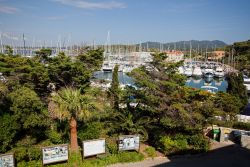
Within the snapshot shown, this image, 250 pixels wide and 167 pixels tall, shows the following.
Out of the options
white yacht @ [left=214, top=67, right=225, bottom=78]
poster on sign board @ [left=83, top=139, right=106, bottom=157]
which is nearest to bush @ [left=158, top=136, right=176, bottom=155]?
poster on sign board @ [left=83, top=139, right=106, bottom=157]

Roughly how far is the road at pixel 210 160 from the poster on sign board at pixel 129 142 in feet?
3.00

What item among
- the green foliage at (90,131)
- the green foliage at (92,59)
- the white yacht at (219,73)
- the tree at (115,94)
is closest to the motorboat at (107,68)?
the white yacht at (219,73)

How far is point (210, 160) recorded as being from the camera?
47.3 ft

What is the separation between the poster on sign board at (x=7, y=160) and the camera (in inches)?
446

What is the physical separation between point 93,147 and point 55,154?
1892mm

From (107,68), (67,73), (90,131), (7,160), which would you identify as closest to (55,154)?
(7,160)

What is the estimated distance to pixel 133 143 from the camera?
14.4m

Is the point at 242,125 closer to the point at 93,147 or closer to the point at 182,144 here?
the point at 182,144

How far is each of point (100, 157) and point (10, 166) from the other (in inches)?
165

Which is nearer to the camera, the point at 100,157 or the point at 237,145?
the point at 100,157

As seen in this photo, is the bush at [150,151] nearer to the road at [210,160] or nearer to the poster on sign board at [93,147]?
the road at [210,160]

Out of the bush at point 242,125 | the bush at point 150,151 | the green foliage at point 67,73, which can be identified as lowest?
the bush at point 150,151

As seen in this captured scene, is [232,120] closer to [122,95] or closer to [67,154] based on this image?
[122,95]

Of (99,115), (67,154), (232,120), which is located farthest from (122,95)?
(232,120)
